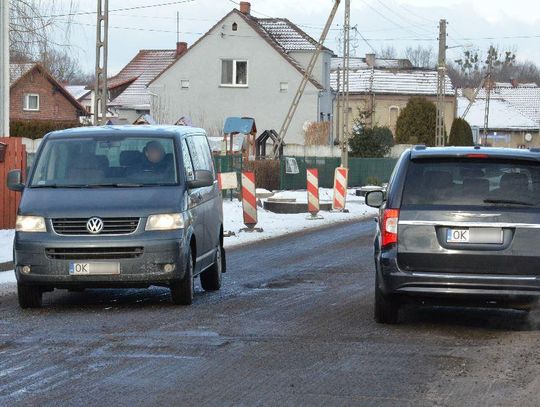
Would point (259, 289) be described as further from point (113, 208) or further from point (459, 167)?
point (459, 167)

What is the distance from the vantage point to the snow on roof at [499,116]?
112312 millimetres

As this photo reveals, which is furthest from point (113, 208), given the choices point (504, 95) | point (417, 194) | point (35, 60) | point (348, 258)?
point (504, 95)

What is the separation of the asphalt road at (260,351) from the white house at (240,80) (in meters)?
58.9

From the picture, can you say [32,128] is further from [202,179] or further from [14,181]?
[202,179]

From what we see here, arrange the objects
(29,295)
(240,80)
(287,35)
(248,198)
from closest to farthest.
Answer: (29,295) → (248,198) → (240,80) → (287,35)

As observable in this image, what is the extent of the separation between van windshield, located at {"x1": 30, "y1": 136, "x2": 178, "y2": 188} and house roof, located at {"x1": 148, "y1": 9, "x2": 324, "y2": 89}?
195ft

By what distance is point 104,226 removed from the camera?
12383mm

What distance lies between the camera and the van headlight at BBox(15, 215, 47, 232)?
40.9 ft

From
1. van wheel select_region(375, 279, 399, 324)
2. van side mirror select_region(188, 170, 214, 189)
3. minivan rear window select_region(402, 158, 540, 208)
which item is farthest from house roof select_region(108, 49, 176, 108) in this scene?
minivan rear window select_region(402, 158, 540, 208)

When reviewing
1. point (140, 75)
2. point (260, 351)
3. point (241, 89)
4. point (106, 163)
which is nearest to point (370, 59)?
point (140, 75)

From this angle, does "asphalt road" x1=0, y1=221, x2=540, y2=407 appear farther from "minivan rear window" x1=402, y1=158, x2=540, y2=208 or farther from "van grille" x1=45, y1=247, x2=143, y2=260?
"minivan rear window" x1=402, y1=158, x2=540, y2=208

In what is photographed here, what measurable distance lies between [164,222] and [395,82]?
85.3 meters

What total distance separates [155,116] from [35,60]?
4647cm

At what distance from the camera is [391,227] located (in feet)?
36.0
